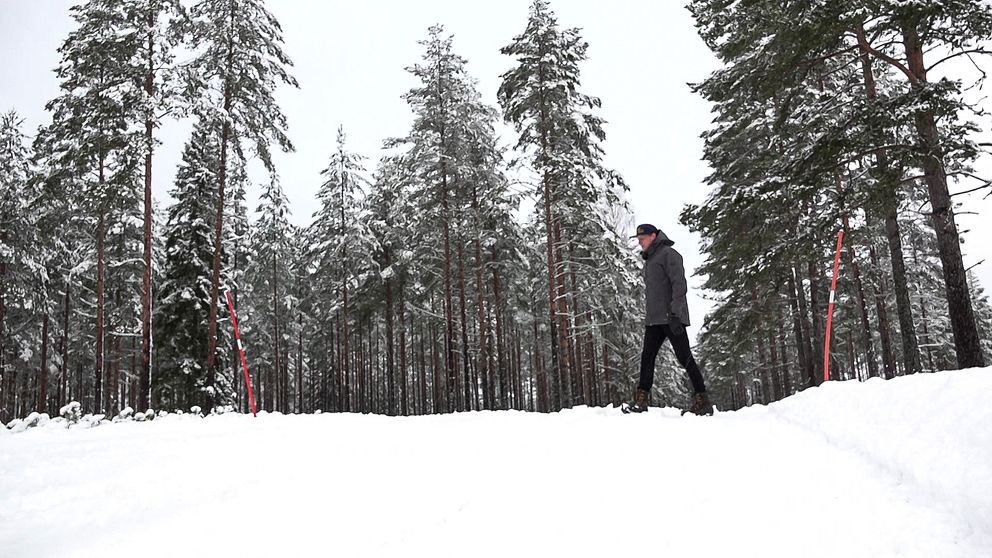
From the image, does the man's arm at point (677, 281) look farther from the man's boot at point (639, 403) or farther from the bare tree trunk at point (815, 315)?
the bare tree trunk at point (815, 315)

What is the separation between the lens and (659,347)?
21.5ft

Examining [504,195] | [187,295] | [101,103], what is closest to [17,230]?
[187,295]

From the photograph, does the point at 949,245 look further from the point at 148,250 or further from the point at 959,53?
the point at 148,250

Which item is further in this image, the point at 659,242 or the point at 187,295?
the point at 187,295

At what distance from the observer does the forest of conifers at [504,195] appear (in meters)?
9.84

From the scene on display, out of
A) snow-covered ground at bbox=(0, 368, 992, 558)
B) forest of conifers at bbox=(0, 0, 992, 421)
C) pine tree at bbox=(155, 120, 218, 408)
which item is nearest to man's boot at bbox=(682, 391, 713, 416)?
snow-covered ground at bbox=(0, 368, 992, 558)

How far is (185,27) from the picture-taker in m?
16.4

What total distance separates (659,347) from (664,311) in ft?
1.45

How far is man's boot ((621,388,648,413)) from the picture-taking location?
6.80 m

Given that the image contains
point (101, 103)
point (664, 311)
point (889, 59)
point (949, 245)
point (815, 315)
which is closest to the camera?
point (664, 311)

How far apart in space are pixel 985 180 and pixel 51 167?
26391 millimetres

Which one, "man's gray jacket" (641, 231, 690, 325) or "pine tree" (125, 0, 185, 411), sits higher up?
"pine tree" (125, 0, 185, 411)

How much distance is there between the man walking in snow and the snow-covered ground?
1.38 metres

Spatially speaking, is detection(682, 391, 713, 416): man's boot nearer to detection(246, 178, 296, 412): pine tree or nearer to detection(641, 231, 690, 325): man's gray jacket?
detection(641, 231, 690, 325): man's gray jacket
